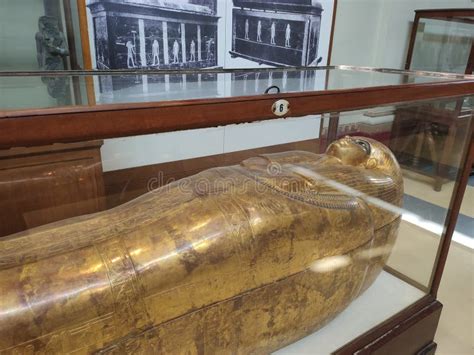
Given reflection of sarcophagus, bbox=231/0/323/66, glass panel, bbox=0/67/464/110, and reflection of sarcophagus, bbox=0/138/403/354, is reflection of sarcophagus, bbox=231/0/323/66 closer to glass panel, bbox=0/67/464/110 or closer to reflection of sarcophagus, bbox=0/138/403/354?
glass panel, bbox=0/67/464/110

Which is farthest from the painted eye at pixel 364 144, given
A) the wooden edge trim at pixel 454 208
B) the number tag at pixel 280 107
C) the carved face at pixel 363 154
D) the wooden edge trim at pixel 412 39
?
the wooden edge trim at pixel 412 39

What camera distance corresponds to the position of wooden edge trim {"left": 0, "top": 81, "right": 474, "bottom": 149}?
51 cm

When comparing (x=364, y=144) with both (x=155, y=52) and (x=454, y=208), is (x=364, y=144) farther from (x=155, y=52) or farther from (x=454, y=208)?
(x=155, y=52)

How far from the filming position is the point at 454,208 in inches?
55.3

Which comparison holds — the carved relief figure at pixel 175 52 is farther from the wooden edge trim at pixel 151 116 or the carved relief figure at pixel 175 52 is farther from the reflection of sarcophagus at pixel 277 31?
the wooden edge trim at pixel 151 116

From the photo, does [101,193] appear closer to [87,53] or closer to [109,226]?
[109,226]

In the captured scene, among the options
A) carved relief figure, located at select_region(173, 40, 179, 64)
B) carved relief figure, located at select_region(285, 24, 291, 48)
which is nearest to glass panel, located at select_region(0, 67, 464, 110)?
carved relief figure, located at select_region(173, 40, 179, 64)

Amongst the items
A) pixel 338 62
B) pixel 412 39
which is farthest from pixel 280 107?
pixel 412 39

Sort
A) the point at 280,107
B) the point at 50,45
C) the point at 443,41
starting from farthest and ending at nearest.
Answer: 1. the point at 443,41
2. the point at 50,45
3. the point at 280,107

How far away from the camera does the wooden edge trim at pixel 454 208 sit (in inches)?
52.8

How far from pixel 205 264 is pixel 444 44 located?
3175mm

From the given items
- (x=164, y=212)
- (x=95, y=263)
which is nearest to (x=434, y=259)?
(x=164, y=212)

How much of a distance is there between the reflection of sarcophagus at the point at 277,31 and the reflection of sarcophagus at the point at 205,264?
1344 millimetres

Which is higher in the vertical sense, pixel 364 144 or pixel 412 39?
pixel 412 39
